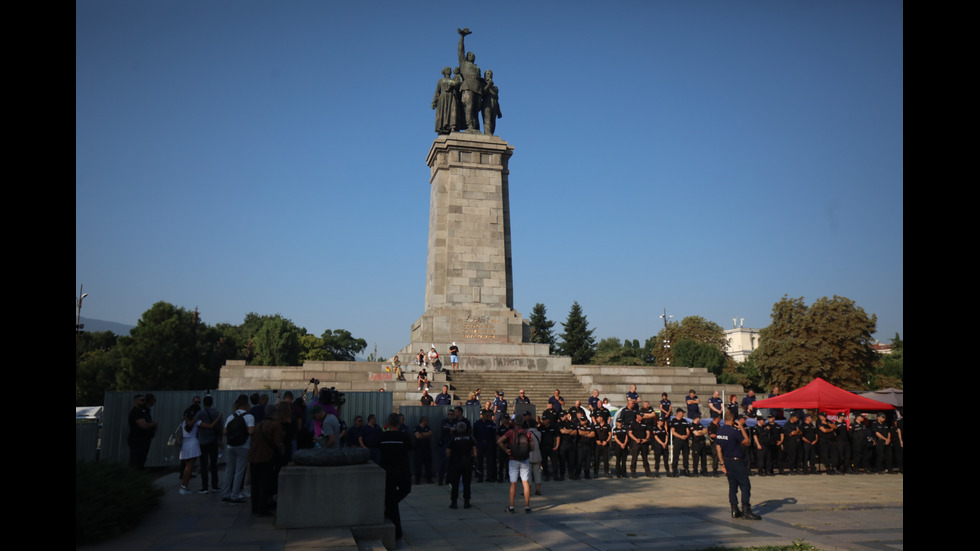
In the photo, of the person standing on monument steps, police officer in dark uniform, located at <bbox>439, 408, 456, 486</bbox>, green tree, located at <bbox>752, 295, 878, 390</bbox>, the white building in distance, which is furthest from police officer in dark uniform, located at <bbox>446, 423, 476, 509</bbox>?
the white building in distance

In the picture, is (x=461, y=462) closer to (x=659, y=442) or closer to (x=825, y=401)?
(x=659, y=442)

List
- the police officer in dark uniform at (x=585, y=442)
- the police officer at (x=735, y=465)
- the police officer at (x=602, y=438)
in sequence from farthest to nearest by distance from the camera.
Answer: the police officer at (x=602, y=438)
the police officer in dark uniform at (x=585, y=442)
the police officer at (x=735, y=465)

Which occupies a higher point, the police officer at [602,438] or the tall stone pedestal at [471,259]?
the tall stone pedestal at [471,259]

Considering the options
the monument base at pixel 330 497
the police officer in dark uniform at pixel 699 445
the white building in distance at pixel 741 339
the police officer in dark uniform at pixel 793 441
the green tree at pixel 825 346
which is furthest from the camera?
the white building in distance at pixel 741 339

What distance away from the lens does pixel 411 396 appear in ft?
78.3

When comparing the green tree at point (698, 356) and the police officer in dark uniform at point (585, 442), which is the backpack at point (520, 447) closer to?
the police officer in dark uniform at point (585, 442)

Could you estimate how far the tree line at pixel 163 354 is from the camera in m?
52.2

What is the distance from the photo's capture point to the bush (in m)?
8.02

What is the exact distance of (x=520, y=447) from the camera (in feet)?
39.6

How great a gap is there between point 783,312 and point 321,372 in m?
34.5

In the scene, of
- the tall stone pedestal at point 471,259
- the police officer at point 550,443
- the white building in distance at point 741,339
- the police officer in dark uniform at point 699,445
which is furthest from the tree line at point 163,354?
the white building in distance at point 741,339

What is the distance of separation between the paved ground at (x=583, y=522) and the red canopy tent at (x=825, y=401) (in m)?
5.52
